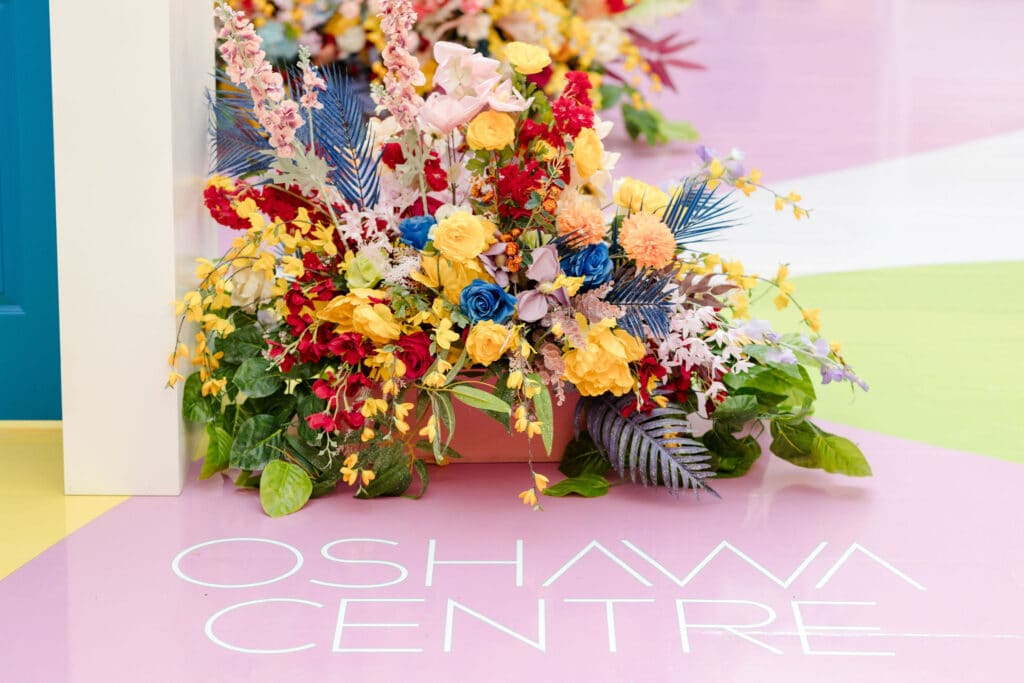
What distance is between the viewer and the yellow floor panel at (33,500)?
2.11 m

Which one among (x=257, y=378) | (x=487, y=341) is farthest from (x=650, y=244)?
(x=257, y=378)

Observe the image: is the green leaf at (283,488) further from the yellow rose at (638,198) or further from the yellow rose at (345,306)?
the yellow rose at (638,198)

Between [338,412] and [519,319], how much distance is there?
0.35 meters

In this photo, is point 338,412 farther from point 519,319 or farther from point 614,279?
point 614,279

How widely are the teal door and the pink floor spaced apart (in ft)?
1.69

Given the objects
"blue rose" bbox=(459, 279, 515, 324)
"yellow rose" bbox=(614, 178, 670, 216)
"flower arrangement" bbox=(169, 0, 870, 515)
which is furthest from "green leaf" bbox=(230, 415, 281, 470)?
"yellow rose" bbox=(614, 178, 670, 216)

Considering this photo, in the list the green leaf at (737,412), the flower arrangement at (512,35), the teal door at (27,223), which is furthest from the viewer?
the flower arrangement at (512,35)

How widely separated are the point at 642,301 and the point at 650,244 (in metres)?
0.12

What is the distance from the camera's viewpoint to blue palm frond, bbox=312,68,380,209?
2.31 meters

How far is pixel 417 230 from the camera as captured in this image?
219 cm

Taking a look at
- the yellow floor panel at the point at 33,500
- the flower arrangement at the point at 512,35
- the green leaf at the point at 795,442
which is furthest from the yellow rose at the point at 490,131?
the flower arrangement at the point at 512,35

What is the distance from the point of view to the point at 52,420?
2.62m

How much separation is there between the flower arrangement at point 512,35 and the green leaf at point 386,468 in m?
2.26

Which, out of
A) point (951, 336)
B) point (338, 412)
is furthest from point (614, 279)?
point (951, 336)
